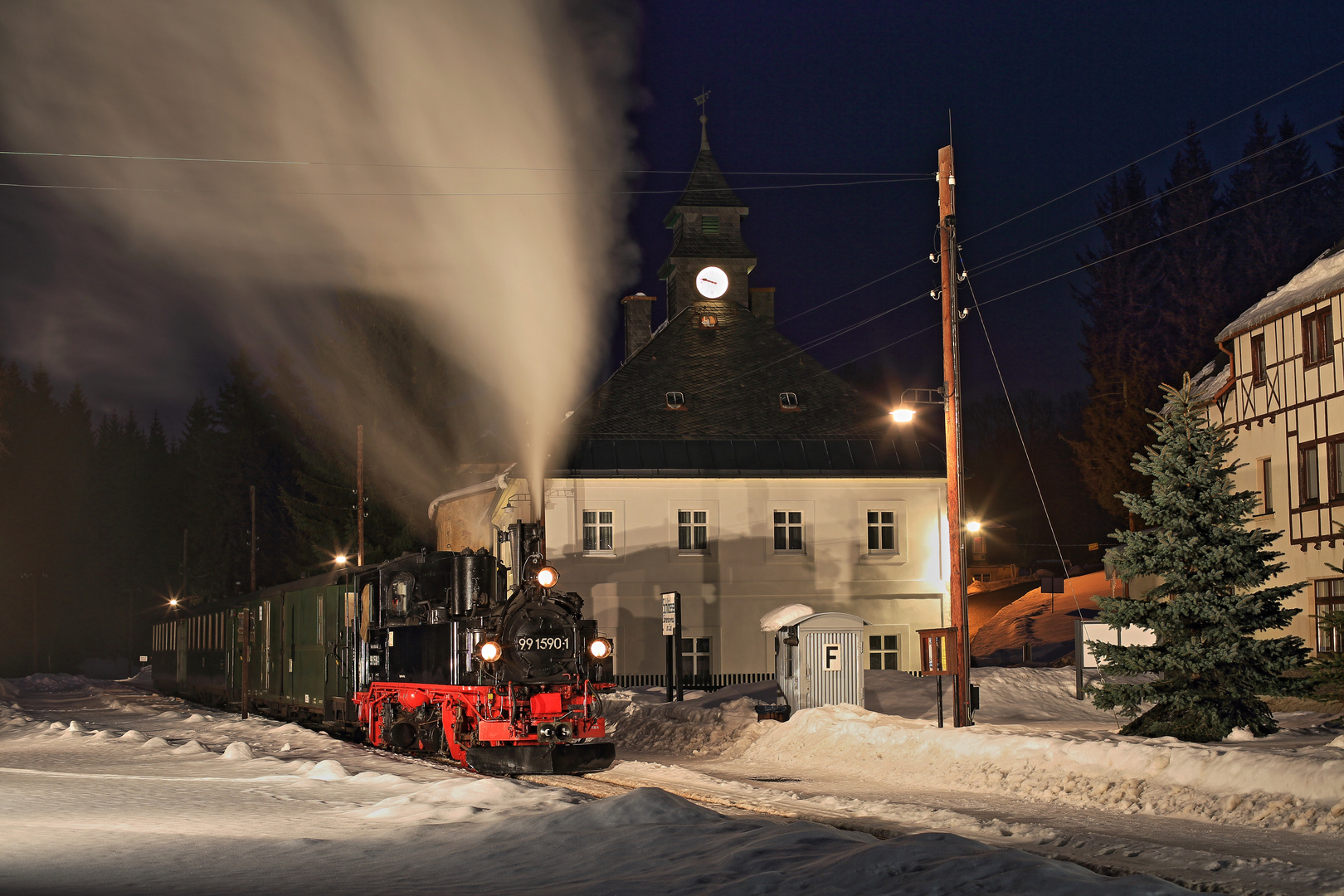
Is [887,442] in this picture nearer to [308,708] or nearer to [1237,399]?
[1237,399]

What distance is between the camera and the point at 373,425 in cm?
5334

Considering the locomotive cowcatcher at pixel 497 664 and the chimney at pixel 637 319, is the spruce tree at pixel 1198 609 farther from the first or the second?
the chimney at pixel 637 319

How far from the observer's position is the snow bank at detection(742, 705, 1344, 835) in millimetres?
11891

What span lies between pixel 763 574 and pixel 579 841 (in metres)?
27.3

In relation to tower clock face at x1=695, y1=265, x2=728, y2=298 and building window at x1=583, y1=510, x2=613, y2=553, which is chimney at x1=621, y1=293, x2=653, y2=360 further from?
building window at x1=583, y1=510, x2=613, y2=553

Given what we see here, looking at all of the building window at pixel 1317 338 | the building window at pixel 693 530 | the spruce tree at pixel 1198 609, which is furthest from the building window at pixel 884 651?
the spruce tree at pixel 1198 609

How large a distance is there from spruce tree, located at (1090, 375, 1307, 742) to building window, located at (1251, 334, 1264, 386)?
1554 cm

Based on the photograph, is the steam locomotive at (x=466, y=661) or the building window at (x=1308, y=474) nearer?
the steam locomotive at (x=466, y=661)

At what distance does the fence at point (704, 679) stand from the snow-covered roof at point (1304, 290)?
1579 cm

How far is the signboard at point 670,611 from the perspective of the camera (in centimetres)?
2652

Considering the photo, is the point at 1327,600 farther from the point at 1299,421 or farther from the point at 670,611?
the point at 670,611

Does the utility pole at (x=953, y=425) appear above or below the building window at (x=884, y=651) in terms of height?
above

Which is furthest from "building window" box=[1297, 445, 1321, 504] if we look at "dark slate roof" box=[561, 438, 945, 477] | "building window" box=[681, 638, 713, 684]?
"building window" box=[681, 638, 713, 684]

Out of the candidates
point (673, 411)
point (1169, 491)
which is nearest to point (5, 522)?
point (673, 411)
